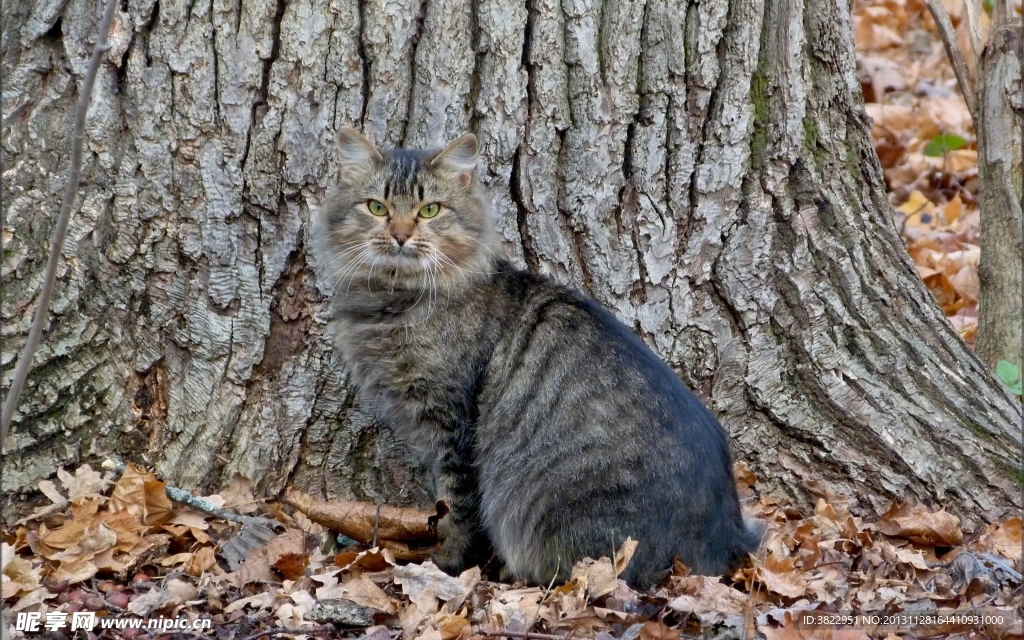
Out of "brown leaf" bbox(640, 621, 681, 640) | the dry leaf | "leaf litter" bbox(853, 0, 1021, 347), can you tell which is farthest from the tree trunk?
"leaf litter" bbox(853, 0, 1021, 347)

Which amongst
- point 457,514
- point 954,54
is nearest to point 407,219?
point 457,514

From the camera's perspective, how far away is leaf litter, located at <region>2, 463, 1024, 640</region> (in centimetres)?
311

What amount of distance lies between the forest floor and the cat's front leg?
119 millimetres

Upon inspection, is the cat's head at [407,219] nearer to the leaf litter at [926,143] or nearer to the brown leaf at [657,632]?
the brown leaf at [657,632]

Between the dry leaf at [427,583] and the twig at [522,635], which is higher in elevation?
the dry leaf at [427,583]

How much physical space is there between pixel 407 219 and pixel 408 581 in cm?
139

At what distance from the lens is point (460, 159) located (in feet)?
12.2

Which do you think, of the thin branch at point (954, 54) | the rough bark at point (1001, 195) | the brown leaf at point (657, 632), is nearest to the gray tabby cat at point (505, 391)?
the brown leaf at point (657, 632)

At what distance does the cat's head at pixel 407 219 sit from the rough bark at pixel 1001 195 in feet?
7.98

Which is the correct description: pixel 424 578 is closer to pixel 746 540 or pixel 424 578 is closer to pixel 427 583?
pixel 427 583

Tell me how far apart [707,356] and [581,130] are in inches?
42.9

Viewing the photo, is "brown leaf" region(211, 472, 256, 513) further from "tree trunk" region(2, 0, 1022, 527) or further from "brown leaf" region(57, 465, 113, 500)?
"brown leaf" region(57, 465, 113, 500)

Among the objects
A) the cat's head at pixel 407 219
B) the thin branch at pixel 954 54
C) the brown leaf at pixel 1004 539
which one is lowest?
the brown leaf at pixel 1004 539

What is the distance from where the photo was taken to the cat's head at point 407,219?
3711mm
